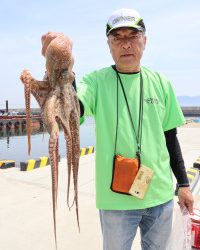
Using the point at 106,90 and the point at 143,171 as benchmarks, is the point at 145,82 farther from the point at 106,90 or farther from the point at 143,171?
the point at 143,171

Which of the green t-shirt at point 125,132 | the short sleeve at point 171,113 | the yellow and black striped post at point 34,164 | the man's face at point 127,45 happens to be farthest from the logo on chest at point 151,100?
the yellow and black striped post at point 34,164

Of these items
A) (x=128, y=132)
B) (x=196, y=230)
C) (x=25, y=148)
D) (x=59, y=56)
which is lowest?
(x=25, y=148)

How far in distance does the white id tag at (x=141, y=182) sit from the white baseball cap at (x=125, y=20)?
3.18 feet

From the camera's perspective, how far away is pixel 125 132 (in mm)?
2299

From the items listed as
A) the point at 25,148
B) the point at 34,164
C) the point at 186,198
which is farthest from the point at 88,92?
the point at 25,148

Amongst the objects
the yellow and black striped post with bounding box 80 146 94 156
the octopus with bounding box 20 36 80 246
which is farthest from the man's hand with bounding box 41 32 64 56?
the yellow and black striped post with bounding box 80 146 94 156

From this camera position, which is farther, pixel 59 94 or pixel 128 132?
Answer: pixel 128 132

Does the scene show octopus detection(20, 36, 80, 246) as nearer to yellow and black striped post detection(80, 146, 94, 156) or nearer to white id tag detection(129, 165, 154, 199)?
white id tag detection(129, 165, 154, 199)

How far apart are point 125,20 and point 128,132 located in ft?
2.50

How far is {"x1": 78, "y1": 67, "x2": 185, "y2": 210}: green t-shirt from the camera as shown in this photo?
229cm

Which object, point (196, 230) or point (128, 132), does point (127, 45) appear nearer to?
point (128, 132)

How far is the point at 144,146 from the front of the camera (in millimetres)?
2328

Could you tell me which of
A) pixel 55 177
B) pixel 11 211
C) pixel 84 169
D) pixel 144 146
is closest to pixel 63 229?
pixel 11 211

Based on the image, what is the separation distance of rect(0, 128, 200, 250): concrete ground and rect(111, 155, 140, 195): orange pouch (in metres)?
2.02
